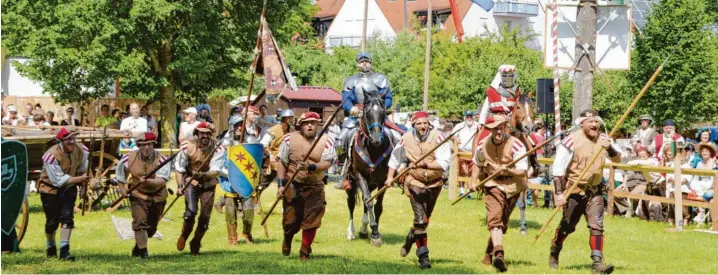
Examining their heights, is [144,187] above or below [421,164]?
below

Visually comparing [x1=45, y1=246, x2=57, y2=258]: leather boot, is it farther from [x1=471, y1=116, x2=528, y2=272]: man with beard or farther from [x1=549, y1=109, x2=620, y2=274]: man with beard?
[x1=549, y1=109, x2=620, y2=274]: man with beard

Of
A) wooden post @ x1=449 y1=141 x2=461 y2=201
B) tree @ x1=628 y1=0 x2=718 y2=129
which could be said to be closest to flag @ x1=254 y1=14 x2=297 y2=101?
wooden post @ x1=449 y1=141 x2=461 y2=201

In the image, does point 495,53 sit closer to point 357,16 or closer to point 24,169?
point 357,16

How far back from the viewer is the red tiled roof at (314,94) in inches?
2108

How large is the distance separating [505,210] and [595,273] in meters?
1.21

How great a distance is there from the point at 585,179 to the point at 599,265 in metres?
0.94

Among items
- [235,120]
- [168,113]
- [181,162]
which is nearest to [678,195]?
[235,120]

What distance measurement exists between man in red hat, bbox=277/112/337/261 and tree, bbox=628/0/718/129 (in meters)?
26.4

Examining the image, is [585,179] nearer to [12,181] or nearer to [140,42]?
[12,181]

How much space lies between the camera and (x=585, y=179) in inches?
492

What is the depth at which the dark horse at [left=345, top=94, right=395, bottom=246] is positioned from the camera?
1530 centimetres

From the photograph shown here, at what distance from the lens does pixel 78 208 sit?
19.9 metres

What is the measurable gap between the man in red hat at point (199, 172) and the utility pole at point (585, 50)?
22.6ft

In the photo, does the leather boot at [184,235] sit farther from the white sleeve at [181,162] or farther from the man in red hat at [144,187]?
the white sleeve at [181,162]
